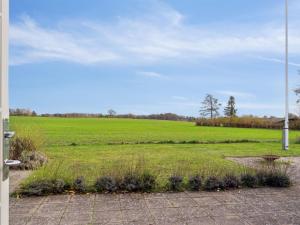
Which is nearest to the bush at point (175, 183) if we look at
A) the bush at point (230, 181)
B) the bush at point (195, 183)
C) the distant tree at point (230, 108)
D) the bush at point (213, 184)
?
the bush at point (195, 183)

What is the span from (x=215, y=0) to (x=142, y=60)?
7210 millimetres

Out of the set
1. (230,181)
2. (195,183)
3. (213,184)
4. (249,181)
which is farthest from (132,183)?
(249,181)

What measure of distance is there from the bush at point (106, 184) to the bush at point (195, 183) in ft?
4.30

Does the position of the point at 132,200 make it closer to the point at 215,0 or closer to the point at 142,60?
the point at 215,0

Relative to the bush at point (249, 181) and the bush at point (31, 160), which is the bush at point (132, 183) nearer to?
the bush at point (249, 181)

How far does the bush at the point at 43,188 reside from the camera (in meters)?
5.84

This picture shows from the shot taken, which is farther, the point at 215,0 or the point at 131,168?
the point at 215,0

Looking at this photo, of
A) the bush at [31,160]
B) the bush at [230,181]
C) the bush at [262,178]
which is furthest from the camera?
the bush at [31,160]

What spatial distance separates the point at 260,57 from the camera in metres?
17.3

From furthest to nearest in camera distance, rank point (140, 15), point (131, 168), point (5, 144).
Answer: point (140, 15) → point (131, 168) → point (5, 144)

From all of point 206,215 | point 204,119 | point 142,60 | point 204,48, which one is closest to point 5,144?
point 206,215

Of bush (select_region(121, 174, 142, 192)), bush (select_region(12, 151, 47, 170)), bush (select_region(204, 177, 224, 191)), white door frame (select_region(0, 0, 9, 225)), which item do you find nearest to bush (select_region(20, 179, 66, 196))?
bush (select_region(121, 174, 142, 192))

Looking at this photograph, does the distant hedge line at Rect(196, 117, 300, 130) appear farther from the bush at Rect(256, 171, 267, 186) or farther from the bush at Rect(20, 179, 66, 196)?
the bush at Rect(20, 179, 66, 196)

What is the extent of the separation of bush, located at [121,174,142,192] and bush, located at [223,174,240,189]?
1.53m
